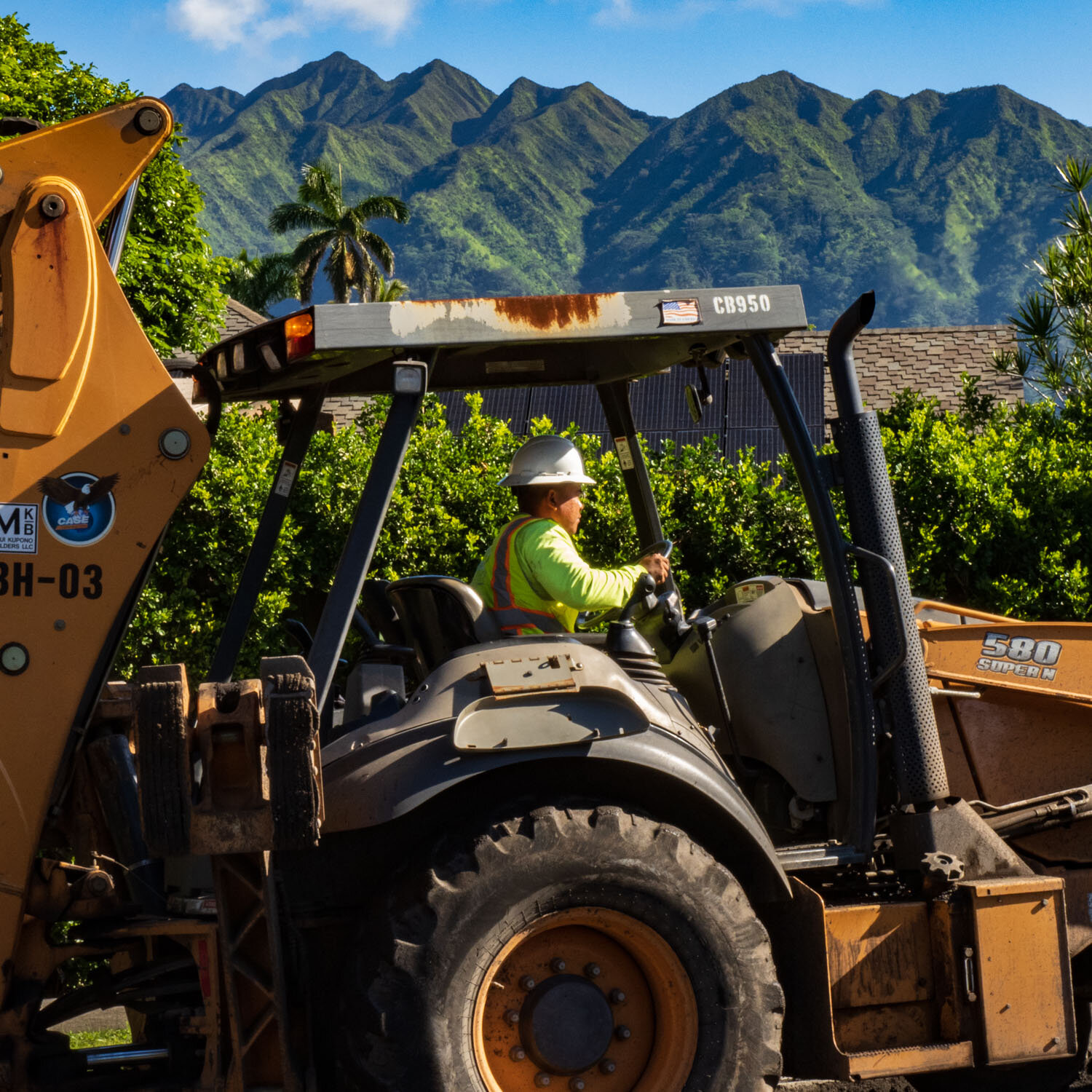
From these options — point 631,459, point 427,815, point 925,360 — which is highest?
point 925,360

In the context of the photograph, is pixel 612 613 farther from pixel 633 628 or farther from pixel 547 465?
Result: pixel 633 628

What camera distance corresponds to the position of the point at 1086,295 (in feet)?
52.4

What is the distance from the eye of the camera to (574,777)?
396cm

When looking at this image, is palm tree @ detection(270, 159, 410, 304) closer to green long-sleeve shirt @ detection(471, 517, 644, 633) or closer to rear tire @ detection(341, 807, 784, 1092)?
green long-sleeve shirt @ detection(471, 517, 644, 633)

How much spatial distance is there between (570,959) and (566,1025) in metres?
0.19

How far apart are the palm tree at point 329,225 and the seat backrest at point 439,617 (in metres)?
52.5

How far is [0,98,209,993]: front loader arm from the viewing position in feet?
12.2

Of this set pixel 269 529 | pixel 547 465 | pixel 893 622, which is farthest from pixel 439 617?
pixel 893 622

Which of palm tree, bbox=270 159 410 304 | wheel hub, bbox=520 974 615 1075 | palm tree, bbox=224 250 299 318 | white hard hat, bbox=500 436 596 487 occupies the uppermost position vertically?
palm tree, bbox=270 159 410 304

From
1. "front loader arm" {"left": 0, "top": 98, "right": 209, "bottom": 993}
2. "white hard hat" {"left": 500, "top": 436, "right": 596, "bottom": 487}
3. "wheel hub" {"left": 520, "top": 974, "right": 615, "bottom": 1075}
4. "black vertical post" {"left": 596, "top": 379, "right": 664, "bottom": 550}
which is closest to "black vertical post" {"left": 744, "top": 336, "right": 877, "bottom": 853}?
"white hard hat" {"left": 500, "top": 436, "right": 596, "bottom": 487}

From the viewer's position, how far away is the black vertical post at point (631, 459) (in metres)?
5.56

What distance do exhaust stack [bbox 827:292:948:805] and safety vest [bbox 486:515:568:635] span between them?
1.07 meters

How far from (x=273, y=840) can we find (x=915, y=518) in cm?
641

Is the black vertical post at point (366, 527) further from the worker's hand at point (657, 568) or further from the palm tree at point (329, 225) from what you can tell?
the palm tree at point (329, 225)
